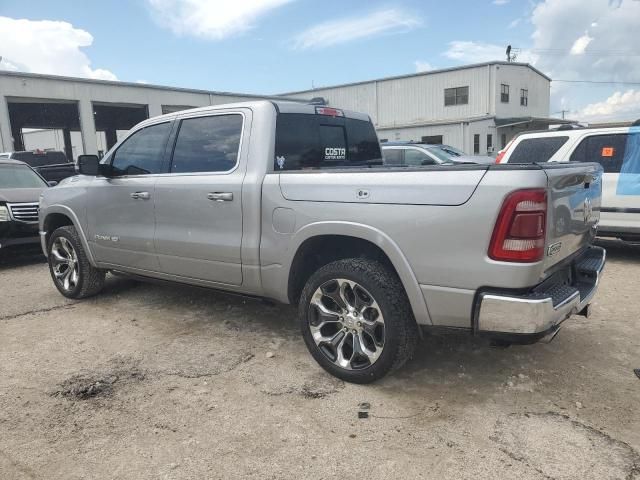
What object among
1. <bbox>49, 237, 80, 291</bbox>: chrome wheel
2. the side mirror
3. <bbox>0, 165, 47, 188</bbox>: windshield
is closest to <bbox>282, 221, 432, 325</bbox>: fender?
the side mirror

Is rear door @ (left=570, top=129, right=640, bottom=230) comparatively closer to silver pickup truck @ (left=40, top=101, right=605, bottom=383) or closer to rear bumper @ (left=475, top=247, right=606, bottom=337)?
silver pickup truck @ (left=40, top=101, right=605, bottom=383)

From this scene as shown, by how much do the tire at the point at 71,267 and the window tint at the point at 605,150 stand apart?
606 centimetres

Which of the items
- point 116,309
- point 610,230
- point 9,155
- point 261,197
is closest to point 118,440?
point 261,197

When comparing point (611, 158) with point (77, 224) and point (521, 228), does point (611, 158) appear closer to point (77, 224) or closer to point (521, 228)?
point (521, 228)

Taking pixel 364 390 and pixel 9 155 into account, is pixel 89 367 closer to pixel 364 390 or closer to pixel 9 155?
pixel 364 390

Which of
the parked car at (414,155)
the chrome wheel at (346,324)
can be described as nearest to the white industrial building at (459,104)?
the parked car at (414,155)

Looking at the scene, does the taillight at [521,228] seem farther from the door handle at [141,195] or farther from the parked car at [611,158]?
the parked car at [611,158]

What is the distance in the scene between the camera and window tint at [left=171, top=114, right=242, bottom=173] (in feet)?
Answer: 12.6

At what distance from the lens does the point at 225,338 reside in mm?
4227

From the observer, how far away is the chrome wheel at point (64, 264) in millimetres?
5402

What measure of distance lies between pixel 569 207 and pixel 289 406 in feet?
6.75

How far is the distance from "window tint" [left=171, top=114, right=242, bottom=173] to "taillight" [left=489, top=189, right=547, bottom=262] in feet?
6.65

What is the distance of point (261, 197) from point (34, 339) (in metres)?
2.48

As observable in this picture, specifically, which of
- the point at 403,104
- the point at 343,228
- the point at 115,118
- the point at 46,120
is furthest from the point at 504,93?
the point at 343,228
